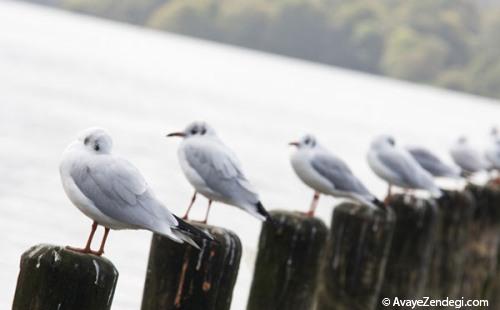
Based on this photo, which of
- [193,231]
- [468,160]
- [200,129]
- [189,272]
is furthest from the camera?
[468,160]

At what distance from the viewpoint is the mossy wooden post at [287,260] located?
6.62 m

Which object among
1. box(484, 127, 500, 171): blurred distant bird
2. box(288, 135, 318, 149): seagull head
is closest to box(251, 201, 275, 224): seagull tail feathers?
box(288, 135, 318, 149): seagull head

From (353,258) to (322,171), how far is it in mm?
1790

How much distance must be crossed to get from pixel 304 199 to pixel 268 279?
14607 mm

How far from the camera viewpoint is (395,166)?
10.2 m

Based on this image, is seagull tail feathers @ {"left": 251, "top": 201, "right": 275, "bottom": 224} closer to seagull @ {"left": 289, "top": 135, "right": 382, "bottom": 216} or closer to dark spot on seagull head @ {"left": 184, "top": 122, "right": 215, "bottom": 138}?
dark spot on seagull head @ {"left": 184, "top": 122, "right": 215, "bottom": 138}

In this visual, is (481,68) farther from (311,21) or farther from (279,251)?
(279,251)

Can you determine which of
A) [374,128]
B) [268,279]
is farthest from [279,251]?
[374,128]

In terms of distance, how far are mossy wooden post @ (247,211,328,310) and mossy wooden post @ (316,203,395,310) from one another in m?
0.43

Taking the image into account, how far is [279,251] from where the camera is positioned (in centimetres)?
663

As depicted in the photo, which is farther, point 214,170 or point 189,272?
point 214,170

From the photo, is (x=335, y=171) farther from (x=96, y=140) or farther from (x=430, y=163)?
(x=96, y=140)

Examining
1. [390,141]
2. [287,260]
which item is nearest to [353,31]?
[390,141]

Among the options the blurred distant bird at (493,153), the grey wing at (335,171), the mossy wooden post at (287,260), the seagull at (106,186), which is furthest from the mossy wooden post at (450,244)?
the blurred distant bird at (493,153)
